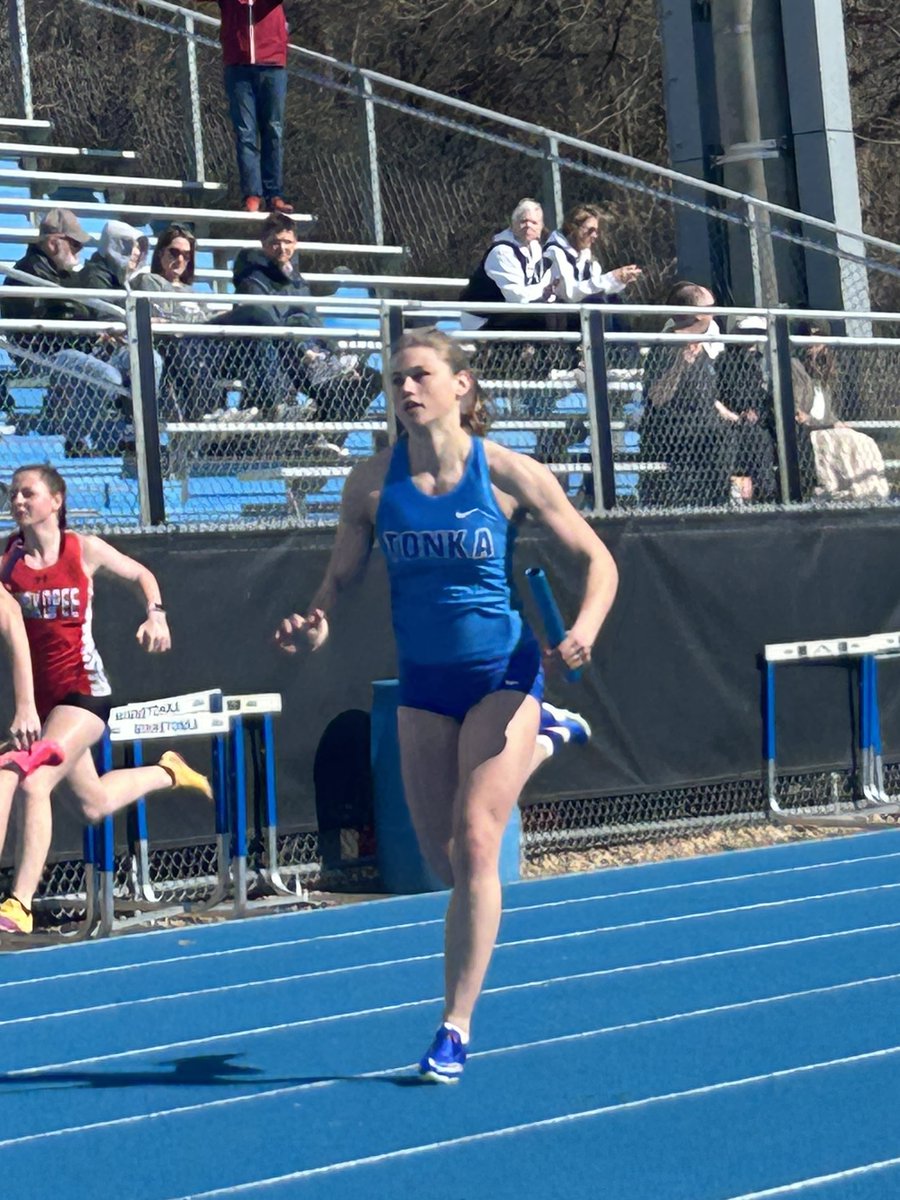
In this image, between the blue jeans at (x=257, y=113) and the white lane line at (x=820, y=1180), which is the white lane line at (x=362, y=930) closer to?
the white lane line at (x=820, y=1180)

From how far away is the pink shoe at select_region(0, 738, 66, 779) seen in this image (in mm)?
9555

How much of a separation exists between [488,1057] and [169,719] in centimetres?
385

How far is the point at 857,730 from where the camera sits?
13.6m

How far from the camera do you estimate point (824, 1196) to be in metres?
5.07

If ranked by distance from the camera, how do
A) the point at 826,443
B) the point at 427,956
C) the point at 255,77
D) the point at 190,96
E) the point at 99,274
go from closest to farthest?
the point at 427,956, the point at 99,274, the point at 826,443, the point at 255,77, the point at 190,96

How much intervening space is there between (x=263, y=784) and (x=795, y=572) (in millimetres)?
3898

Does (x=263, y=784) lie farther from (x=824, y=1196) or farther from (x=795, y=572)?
(x=824, y=1196)

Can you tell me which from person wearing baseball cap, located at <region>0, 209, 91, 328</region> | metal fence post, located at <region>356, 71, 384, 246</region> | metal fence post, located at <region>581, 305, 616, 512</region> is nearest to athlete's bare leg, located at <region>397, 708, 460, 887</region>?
metal fence post, located at <region>581, 305, 616, 512</region>

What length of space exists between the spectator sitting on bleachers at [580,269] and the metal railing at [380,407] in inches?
14.3

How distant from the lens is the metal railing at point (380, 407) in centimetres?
1057

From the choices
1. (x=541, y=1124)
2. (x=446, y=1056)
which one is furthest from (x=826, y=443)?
(x=541, y=1124)

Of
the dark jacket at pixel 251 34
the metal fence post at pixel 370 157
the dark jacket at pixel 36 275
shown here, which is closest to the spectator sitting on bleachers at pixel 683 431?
the dark jacket at pixel 36 275

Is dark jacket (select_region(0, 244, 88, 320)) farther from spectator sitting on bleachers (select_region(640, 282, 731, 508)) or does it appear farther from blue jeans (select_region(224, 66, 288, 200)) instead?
spectator sitting on bleachers (select_region(640, 282, 731, 508))

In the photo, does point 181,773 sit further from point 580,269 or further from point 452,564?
point 580,269
